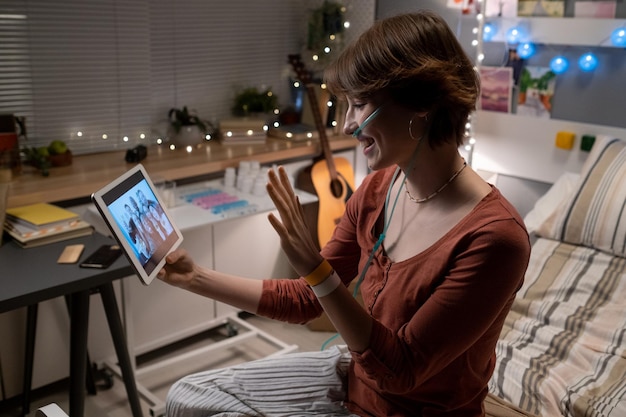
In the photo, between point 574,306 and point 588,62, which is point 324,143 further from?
point 574,306

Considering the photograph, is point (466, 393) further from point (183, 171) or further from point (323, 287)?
point (183, 171)

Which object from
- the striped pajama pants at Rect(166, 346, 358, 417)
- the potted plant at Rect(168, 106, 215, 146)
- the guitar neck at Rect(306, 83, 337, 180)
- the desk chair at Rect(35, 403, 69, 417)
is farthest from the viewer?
the guitar neck at Rect(306, 83, 337, 180)

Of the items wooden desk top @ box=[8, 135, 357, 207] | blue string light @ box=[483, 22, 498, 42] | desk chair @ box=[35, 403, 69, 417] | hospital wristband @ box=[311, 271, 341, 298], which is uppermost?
blue string light @ box=[483, 22, 498, 42]

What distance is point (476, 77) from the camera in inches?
47.6

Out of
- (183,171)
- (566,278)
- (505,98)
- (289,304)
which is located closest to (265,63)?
(183,171)

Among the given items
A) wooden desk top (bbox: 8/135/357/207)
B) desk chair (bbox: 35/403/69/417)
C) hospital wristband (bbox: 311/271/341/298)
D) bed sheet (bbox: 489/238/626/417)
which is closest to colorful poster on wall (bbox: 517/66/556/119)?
bed sheet (bbox: 489/238/626/417)

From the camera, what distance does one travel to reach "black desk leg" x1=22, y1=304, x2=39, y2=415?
6.83 feet

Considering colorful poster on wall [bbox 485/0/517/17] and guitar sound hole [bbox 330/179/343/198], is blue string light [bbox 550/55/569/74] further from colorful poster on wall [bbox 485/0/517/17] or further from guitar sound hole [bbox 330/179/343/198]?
guitar sound hole [bbox 330/179/343/198]

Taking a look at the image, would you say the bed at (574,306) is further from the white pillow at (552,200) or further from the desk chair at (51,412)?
the desk chair at (51,412)

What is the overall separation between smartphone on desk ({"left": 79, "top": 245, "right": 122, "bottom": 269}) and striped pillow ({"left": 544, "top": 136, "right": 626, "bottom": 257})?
1.59m

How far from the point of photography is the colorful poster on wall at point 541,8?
2553mm

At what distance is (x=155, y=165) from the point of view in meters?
2.57

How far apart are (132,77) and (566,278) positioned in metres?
1.98

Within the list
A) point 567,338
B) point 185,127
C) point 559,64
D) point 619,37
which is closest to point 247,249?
point 185,127
